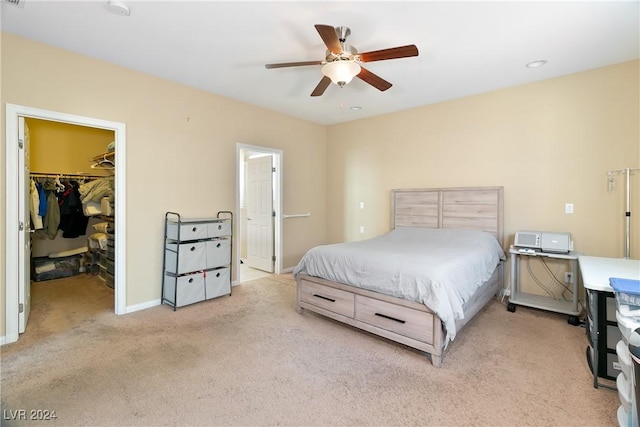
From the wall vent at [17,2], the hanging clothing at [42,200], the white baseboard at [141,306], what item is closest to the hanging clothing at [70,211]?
the hanging clothing at [42,200]

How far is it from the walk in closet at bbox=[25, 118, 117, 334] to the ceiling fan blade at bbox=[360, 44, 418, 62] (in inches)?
132

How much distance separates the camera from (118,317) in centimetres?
317

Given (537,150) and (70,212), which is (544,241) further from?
(70,212)

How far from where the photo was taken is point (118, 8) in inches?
86.5

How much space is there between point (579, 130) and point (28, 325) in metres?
5.88

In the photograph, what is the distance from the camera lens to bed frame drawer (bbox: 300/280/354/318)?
2.80 m

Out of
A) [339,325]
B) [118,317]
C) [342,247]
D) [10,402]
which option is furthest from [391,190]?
[10,402]

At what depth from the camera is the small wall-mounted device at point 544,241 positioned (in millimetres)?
3123

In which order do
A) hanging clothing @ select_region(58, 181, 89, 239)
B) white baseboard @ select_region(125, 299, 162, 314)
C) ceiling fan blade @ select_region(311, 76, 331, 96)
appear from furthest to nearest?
hanging clothing @ select_region(58, 181, 89, 239) < white baseboard @ select_region(125, 299, 162, 314) < ceiling fan blade @ select_region(311, 76, 331, 96)

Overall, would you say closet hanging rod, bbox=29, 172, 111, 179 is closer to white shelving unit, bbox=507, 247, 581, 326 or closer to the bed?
the bed

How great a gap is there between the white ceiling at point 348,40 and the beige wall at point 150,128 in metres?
0.20

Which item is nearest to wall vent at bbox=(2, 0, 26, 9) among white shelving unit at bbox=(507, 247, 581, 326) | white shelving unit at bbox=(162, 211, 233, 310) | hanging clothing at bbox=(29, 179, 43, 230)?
white shelving unit at bbox=(162, 211, 233, 310)

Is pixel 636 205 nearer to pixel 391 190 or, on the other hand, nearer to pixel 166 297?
pixel 391 190

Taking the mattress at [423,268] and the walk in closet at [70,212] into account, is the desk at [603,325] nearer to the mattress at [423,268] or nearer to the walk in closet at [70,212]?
the mattress at [423,268]
